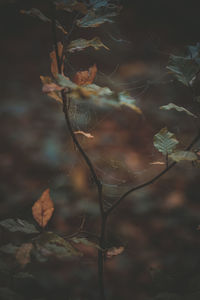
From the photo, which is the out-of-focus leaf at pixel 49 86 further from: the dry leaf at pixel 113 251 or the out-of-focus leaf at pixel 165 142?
the dry leaf at pixel 113 251

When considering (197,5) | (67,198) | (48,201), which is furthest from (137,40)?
(48,201)

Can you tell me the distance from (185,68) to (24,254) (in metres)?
0.41

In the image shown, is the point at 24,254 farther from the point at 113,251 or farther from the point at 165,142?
the point at 165,142

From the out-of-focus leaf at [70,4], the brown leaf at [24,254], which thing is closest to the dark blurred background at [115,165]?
the out-of-focus leaf at [70,4]

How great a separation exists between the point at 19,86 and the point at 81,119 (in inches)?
74.7

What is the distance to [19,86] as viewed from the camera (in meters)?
2.46

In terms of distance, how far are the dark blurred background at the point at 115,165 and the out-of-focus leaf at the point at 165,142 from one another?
5 centimetres

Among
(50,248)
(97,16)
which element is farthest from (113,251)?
(97,16)

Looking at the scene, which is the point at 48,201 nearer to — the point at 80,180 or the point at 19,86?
the point at 80,180

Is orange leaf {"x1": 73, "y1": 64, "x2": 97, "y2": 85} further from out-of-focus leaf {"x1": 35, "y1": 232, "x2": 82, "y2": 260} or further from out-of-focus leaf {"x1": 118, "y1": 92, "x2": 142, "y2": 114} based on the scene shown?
out-of-focus leaf {"x1": 35, "y1": 232, "x2": 82, "y2": 260}

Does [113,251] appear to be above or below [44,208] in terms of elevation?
below

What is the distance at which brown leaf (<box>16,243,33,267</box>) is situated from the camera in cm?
44

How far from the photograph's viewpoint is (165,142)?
1.81 feet

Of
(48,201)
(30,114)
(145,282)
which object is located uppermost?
(48,201)
